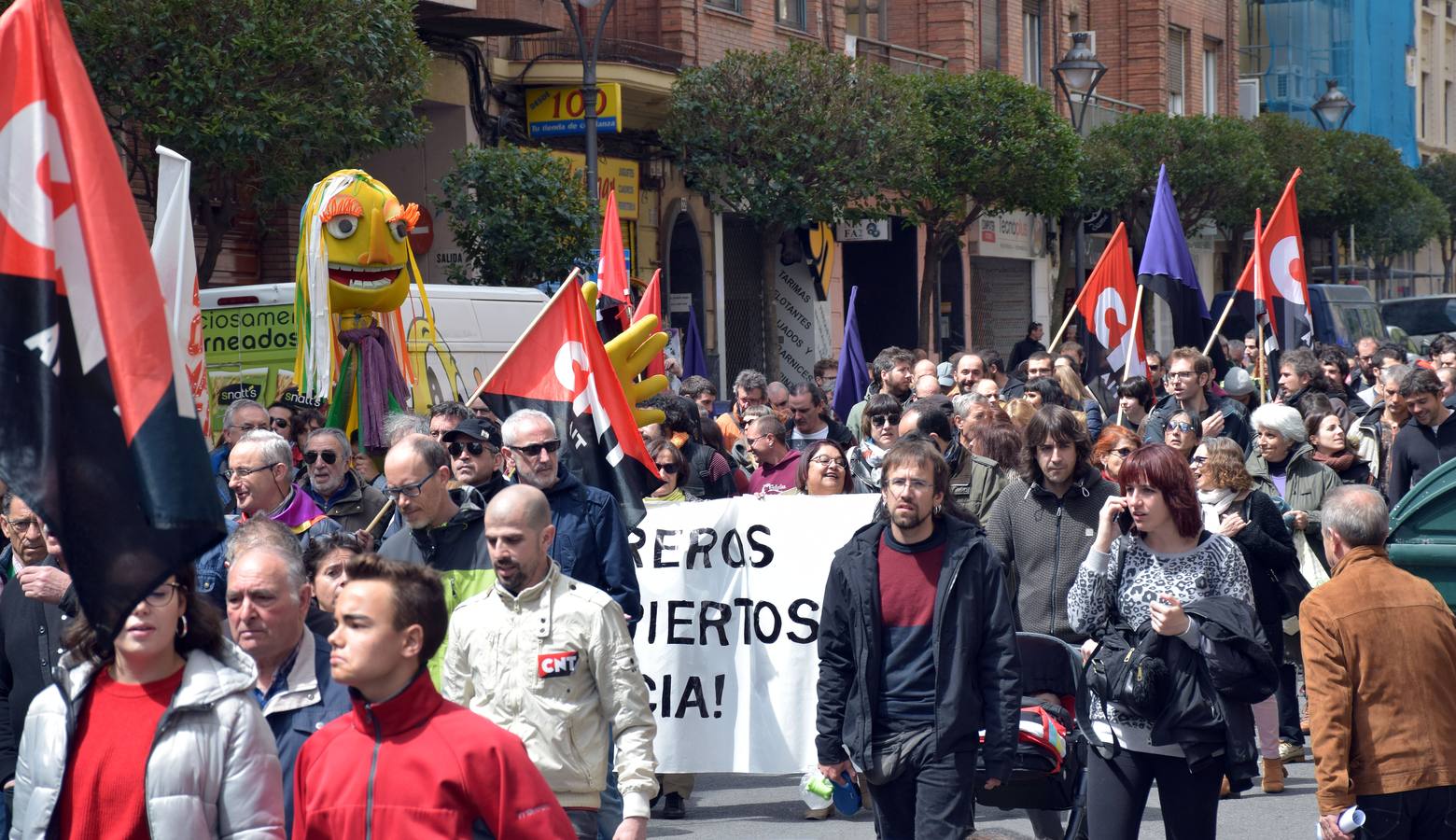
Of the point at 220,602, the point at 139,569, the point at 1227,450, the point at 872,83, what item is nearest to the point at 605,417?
the point at 1227,450

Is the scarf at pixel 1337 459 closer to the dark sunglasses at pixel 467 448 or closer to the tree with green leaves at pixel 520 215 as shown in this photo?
the dark sunglasses at pixel 467 448

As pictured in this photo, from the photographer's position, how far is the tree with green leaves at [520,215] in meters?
18.3

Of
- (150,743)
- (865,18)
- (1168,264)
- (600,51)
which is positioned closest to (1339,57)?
(865,18)

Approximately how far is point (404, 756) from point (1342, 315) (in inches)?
1129

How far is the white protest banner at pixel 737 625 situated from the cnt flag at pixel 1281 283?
8941 millimetres

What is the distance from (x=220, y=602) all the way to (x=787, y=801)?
12.4 ft

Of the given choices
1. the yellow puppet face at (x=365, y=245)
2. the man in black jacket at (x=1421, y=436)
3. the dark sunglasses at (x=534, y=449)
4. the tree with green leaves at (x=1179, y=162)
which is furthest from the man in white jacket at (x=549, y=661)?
the tree with green leaves at (x=1179, y=162)

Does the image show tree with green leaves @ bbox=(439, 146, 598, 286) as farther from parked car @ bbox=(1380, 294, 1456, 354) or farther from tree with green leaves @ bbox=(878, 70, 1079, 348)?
parked car @ bbox=(1380, 294, 1456, 354)

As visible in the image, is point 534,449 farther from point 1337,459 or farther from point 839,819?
point 1337,459

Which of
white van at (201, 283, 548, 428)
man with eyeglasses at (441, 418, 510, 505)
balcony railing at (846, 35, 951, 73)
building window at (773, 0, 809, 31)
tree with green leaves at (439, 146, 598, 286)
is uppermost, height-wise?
building window at (773, 0, 809, 31)

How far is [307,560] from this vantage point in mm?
5445

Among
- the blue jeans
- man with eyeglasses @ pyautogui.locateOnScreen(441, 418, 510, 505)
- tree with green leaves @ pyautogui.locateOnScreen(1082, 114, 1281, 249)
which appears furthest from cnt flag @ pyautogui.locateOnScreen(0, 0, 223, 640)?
tree with green leaves @ pyautogui.locateOnScreen(1082, 114, 1281, 249)

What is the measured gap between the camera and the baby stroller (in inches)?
242

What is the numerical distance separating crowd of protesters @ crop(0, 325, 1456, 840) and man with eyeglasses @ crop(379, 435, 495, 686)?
0.01 m
